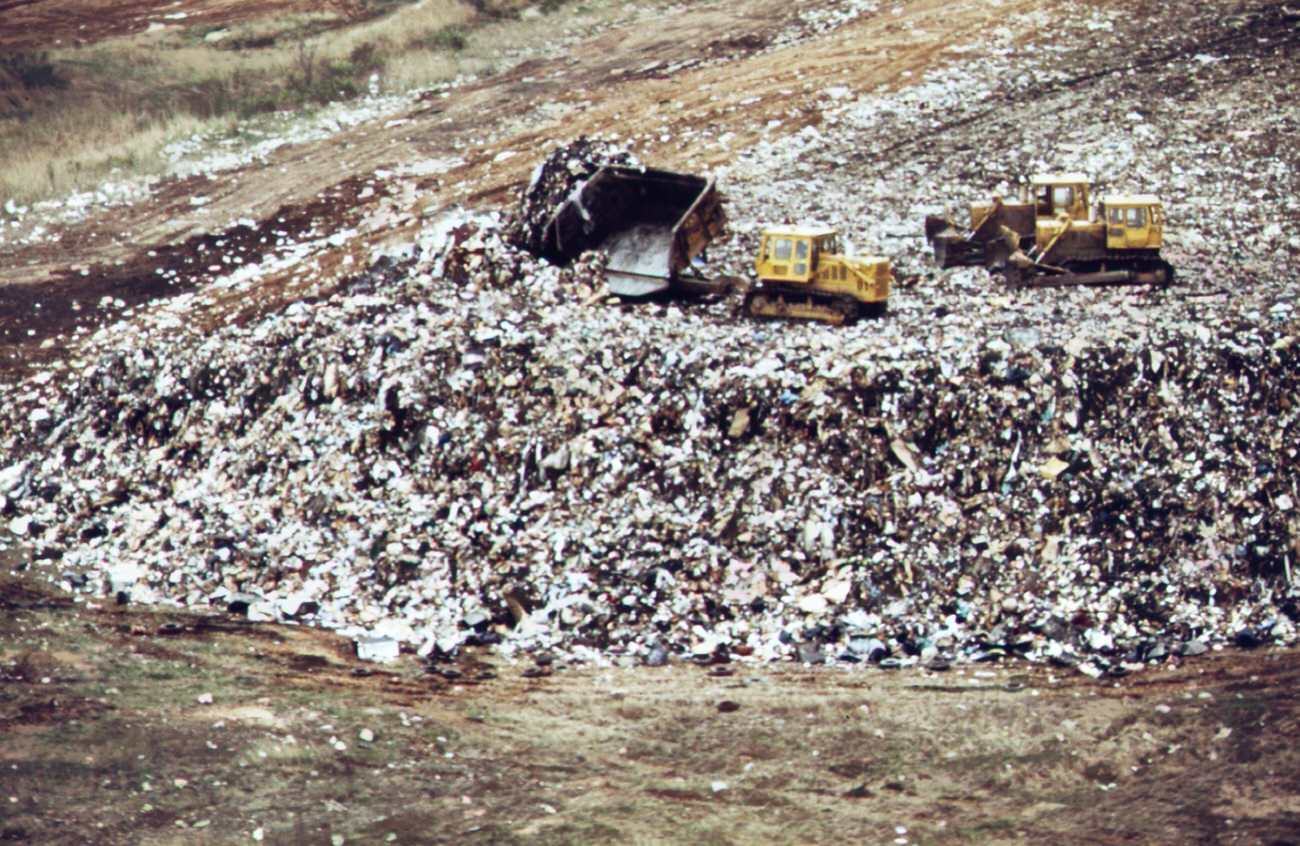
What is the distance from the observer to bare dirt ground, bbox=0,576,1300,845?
10.6m

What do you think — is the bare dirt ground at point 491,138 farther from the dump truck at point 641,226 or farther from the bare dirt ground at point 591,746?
the bare dirt ground at point 591,746

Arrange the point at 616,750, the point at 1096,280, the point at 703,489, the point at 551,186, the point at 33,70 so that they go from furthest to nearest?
the point at 33,70, the point at 551,186, the point at 1096,280, the point at 703,489, the point at 616,750

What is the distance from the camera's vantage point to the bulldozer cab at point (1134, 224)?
16.2 metres

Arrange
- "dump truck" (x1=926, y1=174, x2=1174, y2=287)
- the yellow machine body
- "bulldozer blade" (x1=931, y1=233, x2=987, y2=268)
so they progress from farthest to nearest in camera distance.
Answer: "bulldozer blade" (x1=931, y1=233, x2=987, y2=268) < "dump truck" (x1=926, y1=174, x2=1174, y2=287) < the yellow machine body

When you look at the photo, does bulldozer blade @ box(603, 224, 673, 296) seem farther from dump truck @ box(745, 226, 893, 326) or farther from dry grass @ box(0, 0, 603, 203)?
dry grass @ box(0, 0, 603, 203)

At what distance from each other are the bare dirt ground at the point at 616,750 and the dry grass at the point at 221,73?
36.9ft

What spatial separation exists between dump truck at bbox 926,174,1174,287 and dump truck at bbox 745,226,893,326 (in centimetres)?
158

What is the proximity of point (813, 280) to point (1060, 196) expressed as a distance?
323 centimetres

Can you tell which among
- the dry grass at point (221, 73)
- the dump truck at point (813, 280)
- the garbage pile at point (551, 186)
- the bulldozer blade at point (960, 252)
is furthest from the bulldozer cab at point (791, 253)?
the dry grass at point (221, 73)

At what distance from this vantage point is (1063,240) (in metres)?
16.6

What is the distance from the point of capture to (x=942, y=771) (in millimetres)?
11250

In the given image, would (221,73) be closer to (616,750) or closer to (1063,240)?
(1063,240)

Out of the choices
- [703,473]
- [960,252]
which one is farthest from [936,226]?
[703,473]

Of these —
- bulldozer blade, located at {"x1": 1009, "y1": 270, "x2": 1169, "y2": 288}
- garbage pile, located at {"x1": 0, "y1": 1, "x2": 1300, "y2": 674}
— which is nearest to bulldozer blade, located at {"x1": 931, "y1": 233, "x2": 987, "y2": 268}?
garbage pile, located at {"x1": 0, "y1": 1, "x2": 1300, "y2": 674}
